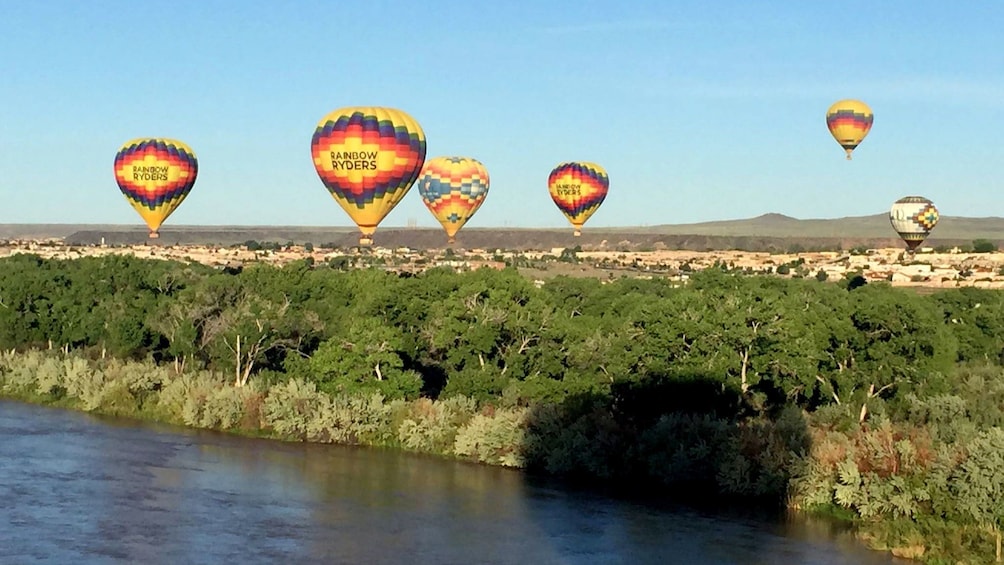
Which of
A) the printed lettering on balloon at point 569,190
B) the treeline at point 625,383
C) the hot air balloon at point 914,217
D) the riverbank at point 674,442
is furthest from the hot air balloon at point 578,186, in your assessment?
the riverbank at point 674,442

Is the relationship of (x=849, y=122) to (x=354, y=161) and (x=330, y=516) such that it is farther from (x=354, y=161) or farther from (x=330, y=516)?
(x=330, y=516)

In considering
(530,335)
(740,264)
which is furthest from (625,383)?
(740,264)

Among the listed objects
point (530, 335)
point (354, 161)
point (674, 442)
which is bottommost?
point (674, 442)

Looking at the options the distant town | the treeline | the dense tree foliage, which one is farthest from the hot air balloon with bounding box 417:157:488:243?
the treeline

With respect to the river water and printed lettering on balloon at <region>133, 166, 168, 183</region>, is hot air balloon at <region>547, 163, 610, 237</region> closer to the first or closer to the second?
printed lettering on balloon at <region>133, 166, 168, 183</region>

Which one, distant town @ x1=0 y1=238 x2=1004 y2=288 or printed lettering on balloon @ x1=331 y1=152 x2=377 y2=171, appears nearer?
printed lettering on balloon @ x1=331 y1=152 x2=377 y2=171

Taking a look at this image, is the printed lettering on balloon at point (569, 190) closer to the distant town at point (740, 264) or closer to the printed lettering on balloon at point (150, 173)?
the distant town at point (740, 264)

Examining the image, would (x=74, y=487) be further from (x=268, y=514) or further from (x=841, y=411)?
(x=841, y=411)

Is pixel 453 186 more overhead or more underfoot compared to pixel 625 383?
more overhead
